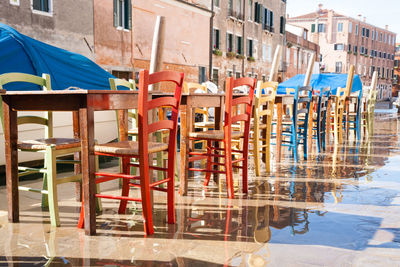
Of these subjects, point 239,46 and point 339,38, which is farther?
point 339,38

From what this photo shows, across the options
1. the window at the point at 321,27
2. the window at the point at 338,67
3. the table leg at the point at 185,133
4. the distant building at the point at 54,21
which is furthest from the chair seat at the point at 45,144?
the window at the point at 321,27

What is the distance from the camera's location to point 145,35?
624 inches

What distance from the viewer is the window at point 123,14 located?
47.5 ft

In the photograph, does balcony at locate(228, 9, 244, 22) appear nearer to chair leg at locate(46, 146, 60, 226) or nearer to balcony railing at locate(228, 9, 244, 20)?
balcony railing at locate(228, 9, 244, 20)

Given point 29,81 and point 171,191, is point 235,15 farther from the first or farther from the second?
point 171,191

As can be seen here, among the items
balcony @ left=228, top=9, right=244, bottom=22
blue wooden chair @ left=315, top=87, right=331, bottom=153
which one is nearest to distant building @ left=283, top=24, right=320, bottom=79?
balcony @ left=228, top=9, right=244, bottom=22

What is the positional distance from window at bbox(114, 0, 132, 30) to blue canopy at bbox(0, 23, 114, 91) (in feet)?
22.1

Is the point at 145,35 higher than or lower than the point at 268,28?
lower

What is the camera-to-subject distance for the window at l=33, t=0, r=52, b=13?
11.6m

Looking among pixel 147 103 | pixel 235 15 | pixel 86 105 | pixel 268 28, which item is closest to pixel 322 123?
pixel 147 103

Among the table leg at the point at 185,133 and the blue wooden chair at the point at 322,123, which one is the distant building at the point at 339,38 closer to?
the blue wooden chair at the point at 322,123

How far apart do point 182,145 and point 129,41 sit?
37.6ft

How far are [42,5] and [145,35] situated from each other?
4.61 meters

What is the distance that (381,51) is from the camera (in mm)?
60312
